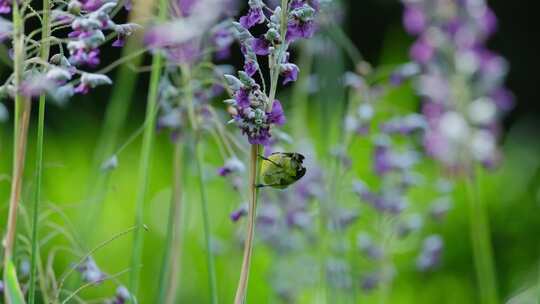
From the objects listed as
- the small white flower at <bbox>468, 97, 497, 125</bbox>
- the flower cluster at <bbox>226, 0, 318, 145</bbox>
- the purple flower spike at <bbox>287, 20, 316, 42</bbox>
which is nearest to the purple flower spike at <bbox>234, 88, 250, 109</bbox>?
the flower cluster at <bbox>226, 0, 318, 145</bbox>

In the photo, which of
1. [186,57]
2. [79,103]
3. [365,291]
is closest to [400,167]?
[365,291]

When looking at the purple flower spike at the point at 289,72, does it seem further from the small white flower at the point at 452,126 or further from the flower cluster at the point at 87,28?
the small white flower at the point at 452,126

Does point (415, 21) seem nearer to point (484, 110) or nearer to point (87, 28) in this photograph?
point (484, 110)

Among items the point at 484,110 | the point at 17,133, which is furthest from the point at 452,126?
the point at 17,133

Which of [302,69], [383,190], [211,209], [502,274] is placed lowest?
[502,274]

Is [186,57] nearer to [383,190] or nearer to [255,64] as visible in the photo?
[255,64]
